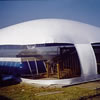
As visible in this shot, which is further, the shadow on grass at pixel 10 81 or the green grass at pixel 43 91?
the shadow on grass at pixel 10 81

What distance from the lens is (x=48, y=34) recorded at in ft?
30.2

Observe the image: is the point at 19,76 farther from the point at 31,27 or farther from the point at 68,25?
the point at 68,25

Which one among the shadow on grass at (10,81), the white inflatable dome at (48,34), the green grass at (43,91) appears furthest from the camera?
the shadow on grass at (10,81)

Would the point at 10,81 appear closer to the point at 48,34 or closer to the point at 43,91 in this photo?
the point at 43,91

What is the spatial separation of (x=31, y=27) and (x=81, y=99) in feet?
19.2

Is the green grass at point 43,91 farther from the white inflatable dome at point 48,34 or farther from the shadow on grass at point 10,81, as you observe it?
the white inflatable dome at point 48,34

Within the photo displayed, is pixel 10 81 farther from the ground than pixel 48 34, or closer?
closer

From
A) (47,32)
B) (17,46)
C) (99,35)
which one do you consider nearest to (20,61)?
(17,46)

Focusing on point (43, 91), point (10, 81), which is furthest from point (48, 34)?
point (10, 81)

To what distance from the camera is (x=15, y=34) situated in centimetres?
997

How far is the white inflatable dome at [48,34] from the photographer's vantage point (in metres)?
9.04

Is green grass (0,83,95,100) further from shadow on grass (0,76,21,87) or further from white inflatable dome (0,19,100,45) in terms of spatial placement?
white inflatable dome (0,19,100,45)

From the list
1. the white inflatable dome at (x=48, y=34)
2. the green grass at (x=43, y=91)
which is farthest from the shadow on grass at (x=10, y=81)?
the white inflatable dome at (x=48, y=34)

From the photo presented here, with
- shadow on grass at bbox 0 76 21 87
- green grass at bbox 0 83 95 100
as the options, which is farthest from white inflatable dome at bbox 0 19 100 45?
green grass at bbox 0 83 95 100
